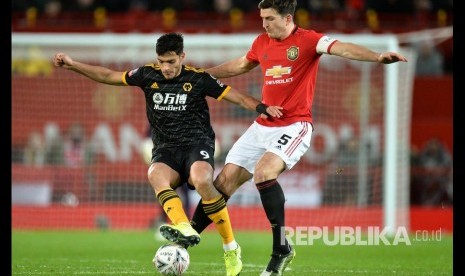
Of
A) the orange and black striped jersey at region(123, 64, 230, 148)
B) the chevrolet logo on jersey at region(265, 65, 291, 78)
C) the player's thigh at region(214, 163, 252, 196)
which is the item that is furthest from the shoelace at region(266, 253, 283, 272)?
the chevrolet logo on jersey at region(265, 65, 291, 78)

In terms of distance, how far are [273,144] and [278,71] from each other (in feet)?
2.26

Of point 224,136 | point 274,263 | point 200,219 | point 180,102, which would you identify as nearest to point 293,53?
point 180,102

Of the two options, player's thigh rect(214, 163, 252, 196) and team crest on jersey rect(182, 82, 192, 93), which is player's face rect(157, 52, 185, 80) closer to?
team crest on jersey rect(182, 82, 192, 93)

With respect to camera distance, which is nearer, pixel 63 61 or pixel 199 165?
pixel 199 165

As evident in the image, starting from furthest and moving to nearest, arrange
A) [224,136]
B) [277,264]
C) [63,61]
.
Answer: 1. [224,136]
2. [63,61]
3. [277,264]

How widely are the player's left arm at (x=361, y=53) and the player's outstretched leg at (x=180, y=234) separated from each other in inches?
79.4

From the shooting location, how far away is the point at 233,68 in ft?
29.2

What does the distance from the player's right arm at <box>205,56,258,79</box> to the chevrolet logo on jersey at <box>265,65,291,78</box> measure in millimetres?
452

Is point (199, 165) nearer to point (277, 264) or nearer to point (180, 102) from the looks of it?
point (180, 102)

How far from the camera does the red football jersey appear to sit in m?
8.31

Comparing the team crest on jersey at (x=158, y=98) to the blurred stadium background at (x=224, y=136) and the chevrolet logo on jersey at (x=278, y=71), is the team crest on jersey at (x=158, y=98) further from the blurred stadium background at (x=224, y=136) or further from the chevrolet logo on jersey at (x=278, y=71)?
the blurred stadium background at (x=224, y=136)

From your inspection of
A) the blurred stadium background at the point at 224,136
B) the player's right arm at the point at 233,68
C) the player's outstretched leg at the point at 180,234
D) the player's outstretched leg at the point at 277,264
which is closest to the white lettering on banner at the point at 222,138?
the blurred stadium background at the point at 224,136

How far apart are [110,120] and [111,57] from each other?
7.72ft

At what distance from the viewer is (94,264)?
9648 mm
